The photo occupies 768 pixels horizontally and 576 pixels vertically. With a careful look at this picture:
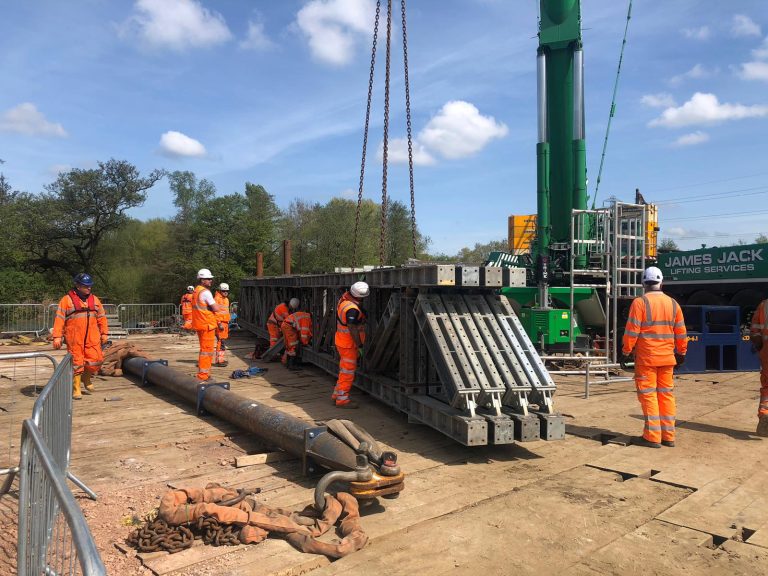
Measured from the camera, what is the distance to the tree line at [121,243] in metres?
28.1

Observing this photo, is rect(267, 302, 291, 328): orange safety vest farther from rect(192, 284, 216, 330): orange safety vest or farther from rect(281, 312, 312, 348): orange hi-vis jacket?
rect(192, 284, 216, 330): orange safety vest

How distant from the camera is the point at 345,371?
775 cm

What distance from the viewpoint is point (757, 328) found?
6.98 meters

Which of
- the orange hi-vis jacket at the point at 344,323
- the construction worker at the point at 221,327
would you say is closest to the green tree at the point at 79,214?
the construction worker at the point at 221,327

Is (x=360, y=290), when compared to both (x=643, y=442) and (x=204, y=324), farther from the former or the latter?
(x=643, y=442)

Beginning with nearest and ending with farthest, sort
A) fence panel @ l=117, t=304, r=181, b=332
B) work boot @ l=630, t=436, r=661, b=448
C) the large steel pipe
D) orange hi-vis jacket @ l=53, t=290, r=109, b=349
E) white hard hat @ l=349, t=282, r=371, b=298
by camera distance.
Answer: the large steel pipe → work boot @ l=630, t=436, r=661, b=448 → white hard hat @ l=349, t=282, r=371, b=298 → orange hi-vis jacket @ l=53, t=290, r=109, b=349 → fence panel @ l=117, t=304, r=181, b=332

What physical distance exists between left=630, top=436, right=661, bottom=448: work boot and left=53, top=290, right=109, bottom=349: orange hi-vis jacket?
7699mm

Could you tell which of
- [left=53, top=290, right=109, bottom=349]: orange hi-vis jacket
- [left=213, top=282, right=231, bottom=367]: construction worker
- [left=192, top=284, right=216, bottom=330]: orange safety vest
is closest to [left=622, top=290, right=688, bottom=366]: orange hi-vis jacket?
[left=192, top=284, right=216, bottom=330]: orange safety vest

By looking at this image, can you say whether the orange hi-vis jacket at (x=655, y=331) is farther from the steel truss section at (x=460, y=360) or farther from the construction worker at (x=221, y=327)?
the construction worker at (x=221, y=327)

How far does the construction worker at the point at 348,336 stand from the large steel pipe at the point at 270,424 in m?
1.64

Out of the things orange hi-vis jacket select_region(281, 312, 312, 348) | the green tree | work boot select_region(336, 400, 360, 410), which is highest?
the green tree

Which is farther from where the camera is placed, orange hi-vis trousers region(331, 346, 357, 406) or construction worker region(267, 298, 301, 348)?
construction worker region(267, 298, 301, 348)

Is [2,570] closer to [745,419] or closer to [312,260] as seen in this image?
[745,419]

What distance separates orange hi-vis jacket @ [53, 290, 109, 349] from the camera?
8.35 meters
